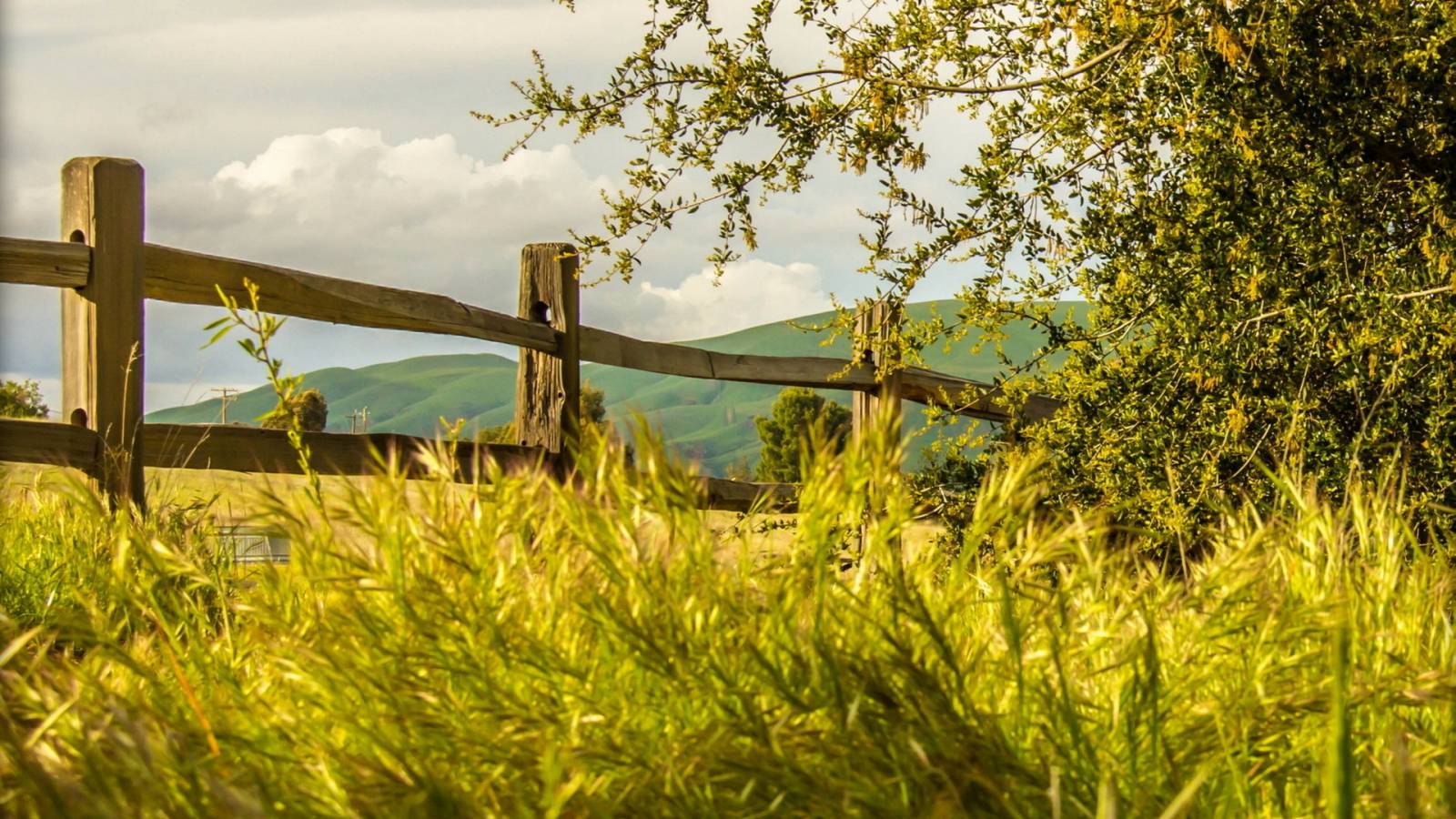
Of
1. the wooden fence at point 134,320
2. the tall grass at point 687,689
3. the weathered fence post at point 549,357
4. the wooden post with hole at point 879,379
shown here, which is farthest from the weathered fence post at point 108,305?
the tall grass at point 687,689

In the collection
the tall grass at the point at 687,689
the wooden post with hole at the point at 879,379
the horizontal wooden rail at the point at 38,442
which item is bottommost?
the tall grass at the point at 687,689

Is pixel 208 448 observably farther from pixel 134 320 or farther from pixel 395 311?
pixel 395 311

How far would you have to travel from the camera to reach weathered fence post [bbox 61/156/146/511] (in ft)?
13.9

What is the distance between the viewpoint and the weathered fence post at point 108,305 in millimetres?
4230

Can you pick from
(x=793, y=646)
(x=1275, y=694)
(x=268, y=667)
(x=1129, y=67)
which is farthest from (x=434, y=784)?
(x=1129, y=67)

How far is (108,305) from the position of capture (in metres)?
4.24

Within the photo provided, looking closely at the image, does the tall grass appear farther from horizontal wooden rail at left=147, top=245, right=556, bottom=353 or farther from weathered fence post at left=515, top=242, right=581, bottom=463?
weathered fence post at left=515, top=242, right=581, bottom=463

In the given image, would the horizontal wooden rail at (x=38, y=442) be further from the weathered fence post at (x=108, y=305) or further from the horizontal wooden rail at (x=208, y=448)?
the weathered fence post at (x=108, y=305)

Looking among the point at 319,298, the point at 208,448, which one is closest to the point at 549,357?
the point at 319,298

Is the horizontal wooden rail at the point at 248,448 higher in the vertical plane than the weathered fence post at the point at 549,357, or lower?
lower

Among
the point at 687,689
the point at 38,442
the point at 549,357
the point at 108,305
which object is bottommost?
the point at 687,689

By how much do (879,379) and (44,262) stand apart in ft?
10.2

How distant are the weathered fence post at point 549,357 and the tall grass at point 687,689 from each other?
4175 millimetres

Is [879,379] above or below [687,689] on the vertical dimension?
above
